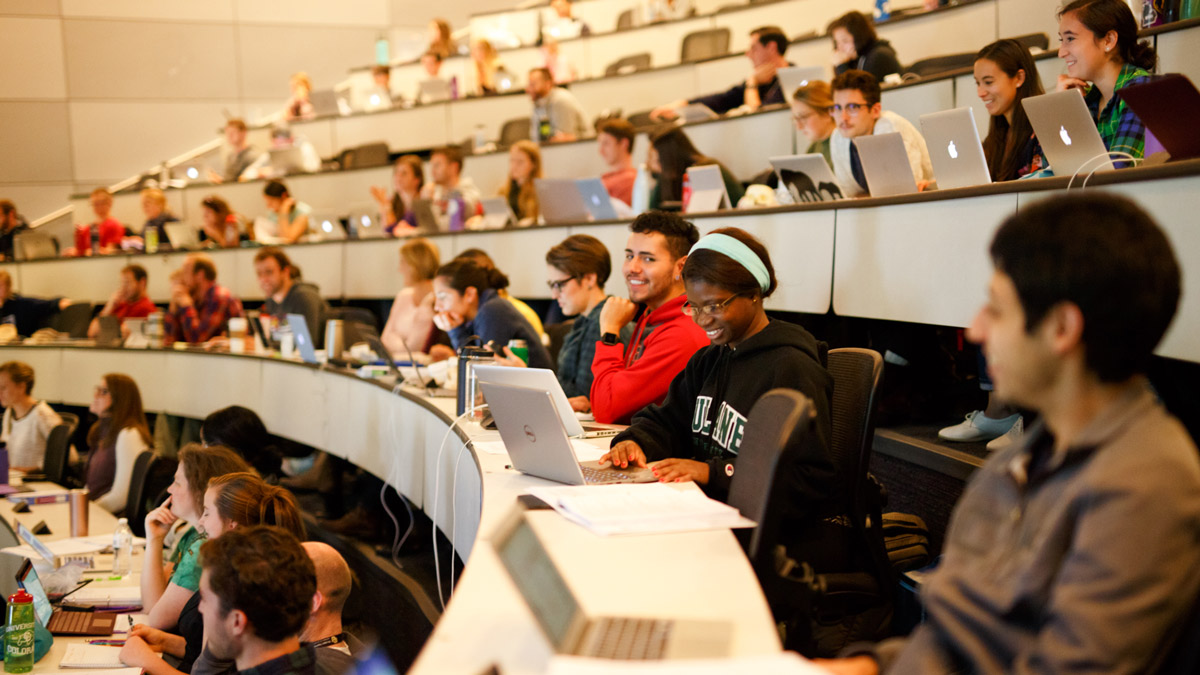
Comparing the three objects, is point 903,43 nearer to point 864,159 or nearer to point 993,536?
point 864,159

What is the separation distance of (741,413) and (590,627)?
2.83ft

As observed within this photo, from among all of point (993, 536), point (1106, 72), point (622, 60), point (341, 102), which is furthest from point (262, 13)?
point (993, 536)

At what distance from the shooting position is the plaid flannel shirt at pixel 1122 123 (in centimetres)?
264

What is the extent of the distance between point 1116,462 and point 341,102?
30.0 feet

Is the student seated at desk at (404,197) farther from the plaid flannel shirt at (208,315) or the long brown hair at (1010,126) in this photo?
the long brown hair at (1010,126)

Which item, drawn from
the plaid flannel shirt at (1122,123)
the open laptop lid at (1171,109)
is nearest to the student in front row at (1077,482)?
the open laptop lid at (1171,109)

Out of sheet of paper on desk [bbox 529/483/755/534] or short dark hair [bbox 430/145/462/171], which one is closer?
sheet of paper on desk [bbox 529/483/755/534]

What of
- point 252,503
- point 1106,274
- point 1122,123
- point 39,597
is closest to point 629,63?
point 1122,123

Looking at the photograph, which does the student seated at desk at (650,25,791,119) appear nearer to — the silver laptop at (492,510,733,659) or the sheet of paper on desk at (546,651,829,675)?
the silver laptop at (492,510,733,659)

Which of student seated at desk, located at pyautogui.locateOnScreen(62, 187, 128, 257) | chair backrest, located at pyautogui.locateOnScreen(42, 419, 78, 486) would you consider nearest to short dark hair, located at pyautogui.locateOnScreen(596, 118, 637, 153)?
chair backrest, located at pyautogui.locateOnScreen(42, 419, 78, 486)

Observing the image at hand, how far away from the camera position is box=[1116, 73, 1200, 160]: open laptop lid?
199cm

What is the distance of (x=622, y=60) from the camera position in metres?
8.02

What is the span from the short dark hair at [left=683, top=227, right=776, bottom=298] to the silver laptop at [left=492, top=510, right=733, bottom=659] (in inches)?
34.8

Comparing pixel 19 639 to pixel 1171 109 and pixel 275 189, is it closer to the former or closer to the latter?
pixel 1171 109
